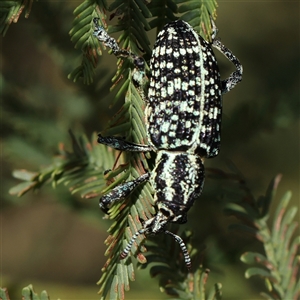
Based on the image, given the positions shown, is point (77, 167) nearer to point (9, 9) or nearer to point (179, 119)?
point (179, 119)

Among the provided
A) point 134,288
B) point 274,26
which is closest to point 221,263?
point 134,288

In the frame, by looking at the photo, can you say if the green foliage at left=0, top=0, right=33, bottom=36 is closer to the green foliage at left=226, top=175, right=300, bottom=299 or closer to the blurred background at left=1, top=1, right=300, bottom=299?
the blurred background at left=1, top=1, right=300, bottom=299

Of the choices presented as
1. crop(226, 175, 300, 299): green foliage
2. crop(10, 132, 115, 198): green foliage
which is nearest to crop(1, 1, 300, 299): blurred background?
crop(226, 175, 300, 299): green foliage

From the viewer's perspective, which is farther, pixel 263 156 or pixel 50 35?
pixel 263 156

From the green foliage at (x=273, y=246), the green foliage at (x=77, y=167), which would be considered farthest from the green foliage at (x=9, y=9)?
the green foliage at (x=273, y=246)

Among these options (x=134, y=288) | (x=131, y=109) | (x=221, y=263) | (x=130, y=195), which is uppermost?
(x=131, y=109)

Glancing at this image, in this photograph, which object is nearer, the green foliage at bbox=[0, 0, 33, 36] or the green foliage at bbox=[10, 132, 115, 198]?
the green foliage at bbox=[0, 0, 33, 36]

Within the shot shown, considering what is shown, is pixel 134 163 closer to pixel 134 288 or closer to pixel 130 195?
pixel 130 195
